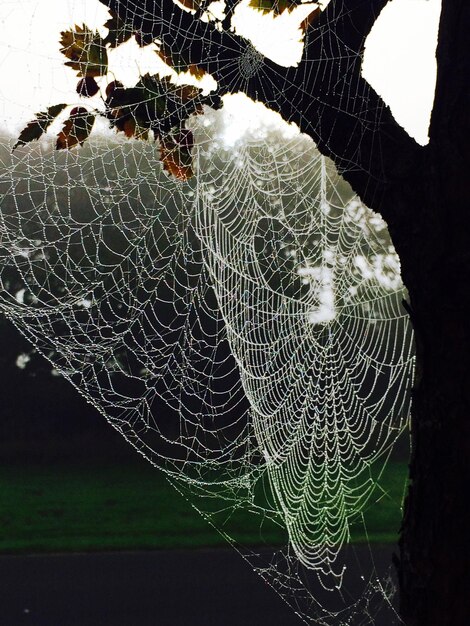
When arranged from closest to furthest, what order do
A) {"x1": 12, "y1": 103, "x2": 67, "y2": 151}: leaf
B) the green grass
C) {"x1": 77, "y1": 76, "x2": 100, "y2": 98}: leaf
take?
{"x1": 12, "y1": 103, "x2": 67, "y2": 151}: leaf < {"x1": 77, "y1": 76, "x2": 100, "y2": 98}: leaf < the green grass

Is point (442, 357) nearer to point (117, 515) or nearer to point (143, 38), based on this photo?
point (143, 38)

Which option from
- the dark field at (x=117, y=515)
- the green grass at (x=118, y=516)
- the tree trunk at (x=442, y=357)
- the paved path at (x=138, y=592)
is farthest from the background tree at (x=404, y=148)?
the green grass at (x=118, y=516)

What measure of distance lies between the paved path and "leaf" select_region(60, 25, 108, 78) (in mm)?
5729

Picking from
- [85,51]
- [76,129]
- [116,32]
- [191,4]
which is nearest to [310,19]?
[191,4]

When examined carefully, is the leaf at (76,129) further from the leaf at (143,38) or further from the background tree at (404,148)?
the leaf at (143,38)

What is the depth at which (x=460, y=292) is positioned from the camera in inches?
113

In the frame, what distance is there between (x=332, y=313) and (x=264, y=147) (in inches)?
45.8

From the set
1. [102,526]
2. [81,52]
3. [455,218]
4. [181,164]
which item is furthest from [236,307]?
[102,526]

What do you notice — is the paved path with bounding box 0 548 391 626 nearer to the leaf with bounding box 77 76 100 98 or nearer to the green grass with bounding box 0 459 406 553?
the green grass with bounding box 0 459 406 553

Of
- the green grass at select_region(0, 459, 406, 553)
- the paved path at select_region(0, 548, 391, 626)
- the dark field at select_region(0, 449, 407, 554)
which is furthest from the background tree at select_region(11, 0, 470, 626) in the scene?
the green grass at select_region(0, 459, 406, 553)

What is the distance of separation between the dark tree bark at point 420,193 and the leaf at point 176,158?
457 mm

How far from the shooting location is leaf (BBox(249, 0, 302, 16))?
11.8ft

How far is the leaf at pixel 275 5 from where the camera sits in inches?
141

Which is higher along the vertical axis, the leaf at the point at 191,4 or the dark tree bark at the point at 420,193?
the leaf at the point at 191,4
